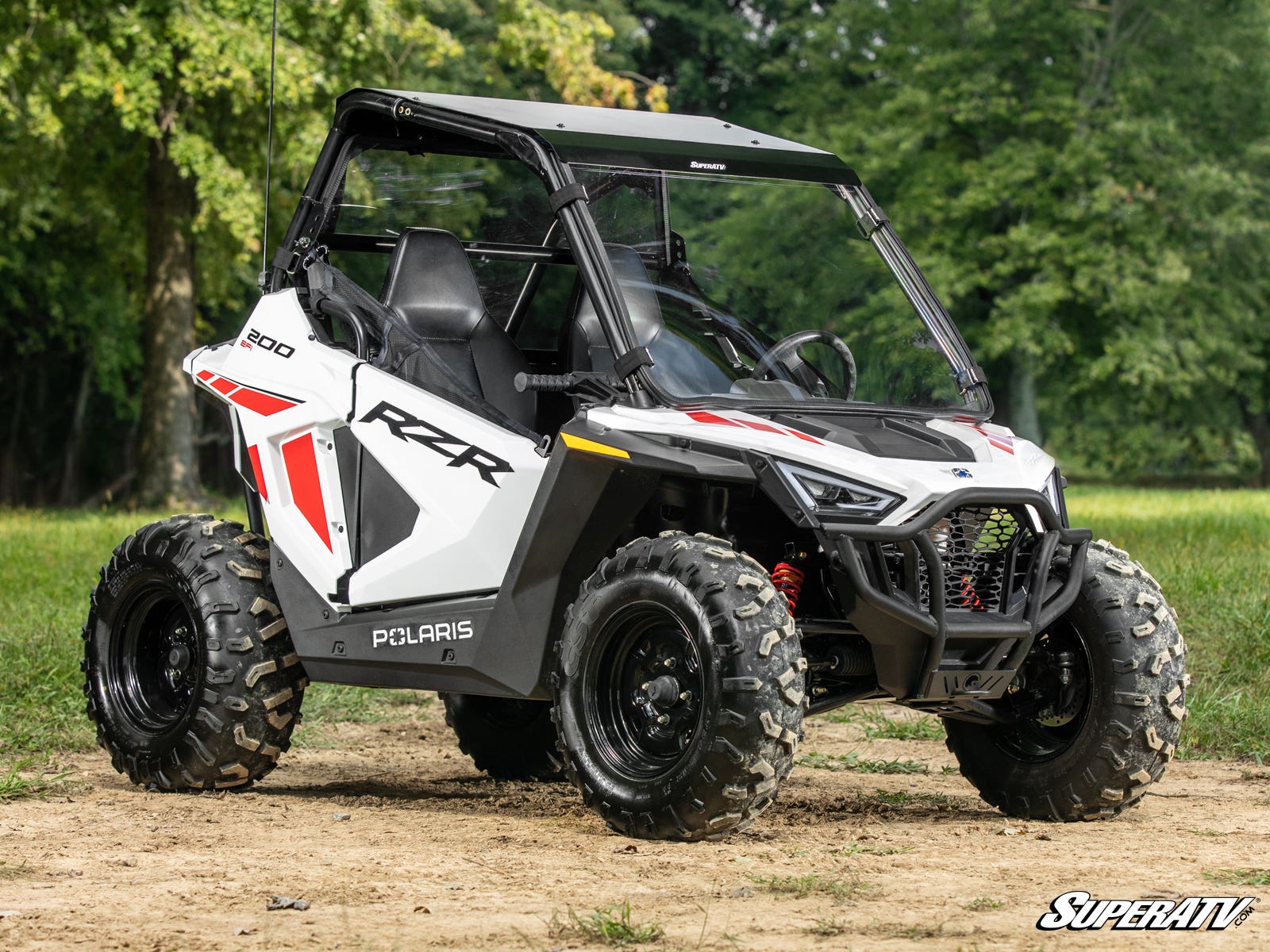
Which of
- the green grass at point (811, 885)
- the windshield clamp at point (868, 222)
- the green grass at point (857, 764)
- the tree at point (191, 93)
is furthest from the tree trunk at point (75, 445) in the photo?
the green grass at point (811, 885)

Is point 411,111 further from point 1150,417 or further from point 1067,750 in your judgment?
point 1150,417

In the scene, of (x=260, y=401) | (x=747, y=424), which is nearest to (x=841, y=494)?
(x=747, y=424)

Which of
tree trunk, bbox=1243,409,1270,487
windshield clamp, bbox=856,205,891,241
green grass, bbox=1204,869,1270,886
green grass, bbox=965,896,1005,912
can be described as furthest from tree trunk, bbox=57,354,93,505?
green grass, bbox=965,896,1005,912

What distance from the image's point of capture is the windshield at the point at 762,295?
6.06 metres

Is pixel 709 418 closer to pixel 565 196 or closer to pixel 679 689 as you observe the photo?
pixel 679 689

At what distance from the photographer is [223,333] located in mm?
37125

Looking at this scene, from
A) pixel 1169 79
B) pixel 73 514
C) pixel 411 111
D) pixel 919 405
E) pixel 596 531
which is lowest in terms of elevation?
pixel 73 514

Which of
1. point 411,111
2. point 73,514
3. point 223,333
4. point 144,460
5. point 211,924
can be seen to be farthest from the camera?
point 223,333

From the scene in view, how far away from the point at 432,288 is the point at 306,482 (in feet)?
2.85

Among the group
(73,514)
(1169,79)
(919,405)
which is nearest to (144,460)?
(73,514)

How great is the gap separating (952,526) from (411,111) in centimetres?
250

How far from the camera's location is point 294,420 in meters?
6.62

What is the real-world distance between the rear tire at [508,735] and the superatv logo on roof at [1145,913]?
3.25 metres

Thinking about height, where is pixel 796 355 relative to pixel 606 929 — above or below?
above
